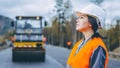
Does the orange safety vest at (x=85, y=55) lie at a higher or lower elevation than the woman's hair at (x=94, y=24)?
lower

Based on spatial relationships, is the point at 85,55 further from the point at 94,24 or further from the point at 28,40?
the point at 28,40

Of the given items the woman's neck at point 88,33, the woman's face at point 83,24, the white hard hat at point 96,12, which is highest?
the white hard hat at point 96,12

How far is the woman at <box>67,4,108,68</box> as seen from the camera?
12.5ft

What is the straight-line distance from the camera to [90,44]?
3.87m

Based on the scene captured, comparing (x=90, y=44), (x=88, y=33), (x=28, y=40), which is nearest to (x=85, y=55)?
(x=90, y=44)

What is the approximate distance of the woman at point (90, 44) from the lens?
3.80m

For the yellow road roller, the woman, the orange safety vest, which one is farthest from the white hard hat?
the yellow road roller

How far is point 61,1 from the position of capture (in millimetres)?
139250

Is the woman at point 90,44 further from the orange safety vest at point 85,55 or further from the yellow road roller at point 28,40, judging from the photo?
the yellow road roller at point 28,40

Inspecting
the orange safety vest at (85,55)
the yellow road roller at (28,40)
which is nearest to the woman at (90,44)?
the orange safety vest at (85,55)

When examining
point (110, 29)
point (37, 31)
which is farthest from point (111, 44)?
point (37, 31)

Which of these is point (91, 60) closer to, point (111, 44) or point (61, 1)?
point (111, 44)

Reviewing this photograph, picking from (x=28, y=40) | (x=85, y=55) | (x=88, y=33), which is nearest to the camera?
(x=85, y=55)

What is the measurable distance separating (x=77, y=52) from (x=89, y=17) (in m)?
0.34
